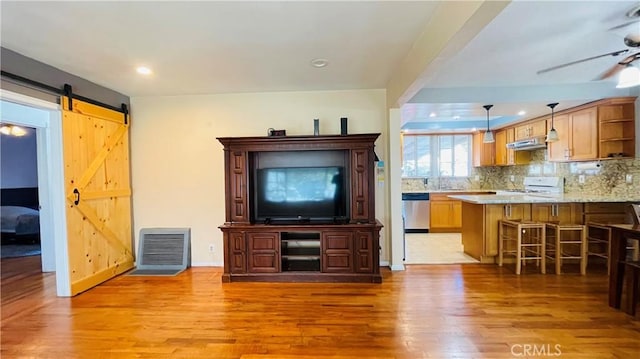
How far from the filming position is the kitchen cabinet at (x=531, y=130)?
5.41m

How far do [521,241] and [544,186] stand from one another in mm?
2150

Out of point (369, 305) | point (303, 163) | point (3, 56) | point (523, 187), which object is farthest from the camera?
point (523, 187)

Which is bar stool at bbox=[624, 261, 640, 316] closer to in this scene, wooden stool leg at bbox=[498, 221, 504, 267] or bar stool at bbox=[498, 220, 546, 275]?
bar stool at bbox=[498, 220, 546, 275]

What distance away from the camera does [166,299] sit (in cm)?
329

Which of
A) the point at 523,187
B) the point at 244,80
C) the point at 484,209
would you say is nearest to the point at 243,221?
the point at 244,80

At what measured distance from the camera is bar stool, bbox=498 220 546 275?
4020 mm

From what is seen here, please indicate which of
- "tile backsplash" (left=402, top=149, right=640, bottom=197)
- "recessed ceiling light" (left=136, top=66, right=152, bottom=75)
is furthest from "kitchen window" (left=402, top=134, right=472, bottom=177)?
"recessed ceiling light" (left=136, top=66, right=152, bottom=75)

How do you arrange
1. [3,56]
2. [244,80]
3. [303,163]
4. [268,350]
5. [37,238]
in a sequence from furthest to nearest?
[37,238]
[303,163]
[244,80]
[3,56]
[268,350]

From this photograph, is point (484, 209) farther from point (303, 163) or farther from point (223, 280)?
point (223, 280)

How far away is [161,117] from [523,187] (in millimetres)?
6845

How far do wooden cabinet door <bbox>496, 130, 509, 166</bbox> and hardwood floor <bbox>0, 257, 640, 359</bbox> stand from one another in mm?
3106

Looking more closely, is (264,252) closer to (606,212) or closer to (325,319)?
(325,319)

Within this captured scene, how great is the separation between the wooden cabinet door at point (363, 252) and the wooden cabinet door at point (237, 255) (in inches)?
53.9

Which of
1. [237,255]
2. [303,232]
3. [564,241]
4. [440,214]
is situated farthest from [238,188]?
[440,214]
